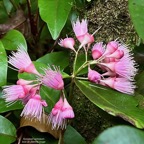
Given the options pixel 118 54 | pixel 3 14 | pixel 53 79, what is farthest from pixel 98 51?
pixel 3 14

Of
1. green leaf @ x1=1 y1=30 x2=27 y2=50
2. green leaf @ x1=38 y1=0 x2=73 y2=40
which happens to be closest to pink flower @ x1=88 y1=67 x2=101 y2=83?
green leaf @ x1=38 y1=0 x2=73 y2=40

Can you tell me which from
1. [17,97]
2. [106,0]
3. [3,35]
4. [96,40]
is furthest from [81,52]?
[17,97]

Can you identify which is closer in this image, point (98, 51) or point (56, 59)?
point (98, 51)

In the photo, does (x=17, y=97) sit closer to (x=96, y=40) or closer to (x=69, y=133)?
(x=69, y=133)

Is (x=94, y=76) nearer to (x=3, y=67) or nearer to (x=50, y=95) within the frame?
(x=50, y=95)

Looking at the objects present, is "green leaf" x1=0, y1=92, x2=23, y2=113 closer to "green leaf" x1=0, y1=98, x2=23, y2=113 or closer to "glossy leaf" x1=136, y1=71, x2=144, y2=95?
"green leaf" x1=0, y1=98, x2=23, y2=113

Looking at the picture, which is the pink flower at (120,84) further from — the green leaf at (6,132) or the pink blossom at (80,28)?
the green leaf at (6,132)
